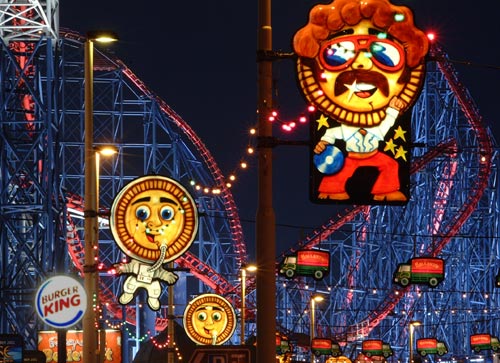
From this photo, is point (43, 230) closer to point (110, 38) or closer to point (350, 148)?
point (110, 38)

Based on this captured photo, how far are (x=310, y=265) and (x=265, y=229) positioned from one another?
31.6m

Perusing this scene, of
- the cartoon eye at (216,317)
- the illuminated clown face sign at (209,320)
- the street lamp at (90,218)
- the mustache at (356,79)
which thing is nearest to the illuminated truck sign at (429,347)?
the illuminated clown face sign at (209,320)

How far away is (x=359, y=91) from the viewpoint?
1242 centimetres

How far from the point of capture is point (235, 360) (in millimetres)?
13984

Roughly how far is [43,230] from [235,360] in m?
29.6

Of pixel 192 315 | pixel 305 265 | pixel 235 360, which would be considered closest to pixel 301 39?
pixel 235 360

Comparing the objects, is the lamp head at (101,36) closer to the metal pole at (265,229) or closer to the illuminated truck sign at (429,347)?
the metal pole at (265,229)

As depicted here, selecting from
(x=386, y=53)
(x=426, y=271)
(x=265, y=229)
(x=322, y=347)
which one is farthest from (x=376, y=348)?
(x=386, y=53)

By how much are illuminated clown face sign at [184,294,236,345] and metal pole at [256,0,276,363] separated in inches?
931

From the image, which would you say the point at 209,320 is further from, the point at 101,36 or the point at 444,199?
the point at 444,199

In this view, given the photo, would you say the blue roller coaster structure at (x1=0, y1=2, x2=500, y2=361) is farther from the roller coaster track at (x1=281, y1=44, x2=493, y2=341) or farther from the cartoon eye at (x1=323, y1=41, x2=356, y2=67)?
the cartoon eye at (x1=323, y1=41, x2=356, y2=67)

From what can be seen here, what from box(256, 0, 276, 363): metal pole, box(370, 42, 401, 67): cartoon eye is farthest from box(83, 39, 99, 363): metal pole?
box(370, 42, 401, 67): cartoon eye

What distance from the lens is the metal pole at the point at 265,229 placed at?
12.6 meters

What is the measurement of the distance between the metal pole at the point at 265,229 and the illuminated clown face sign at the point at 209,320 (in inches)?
931
